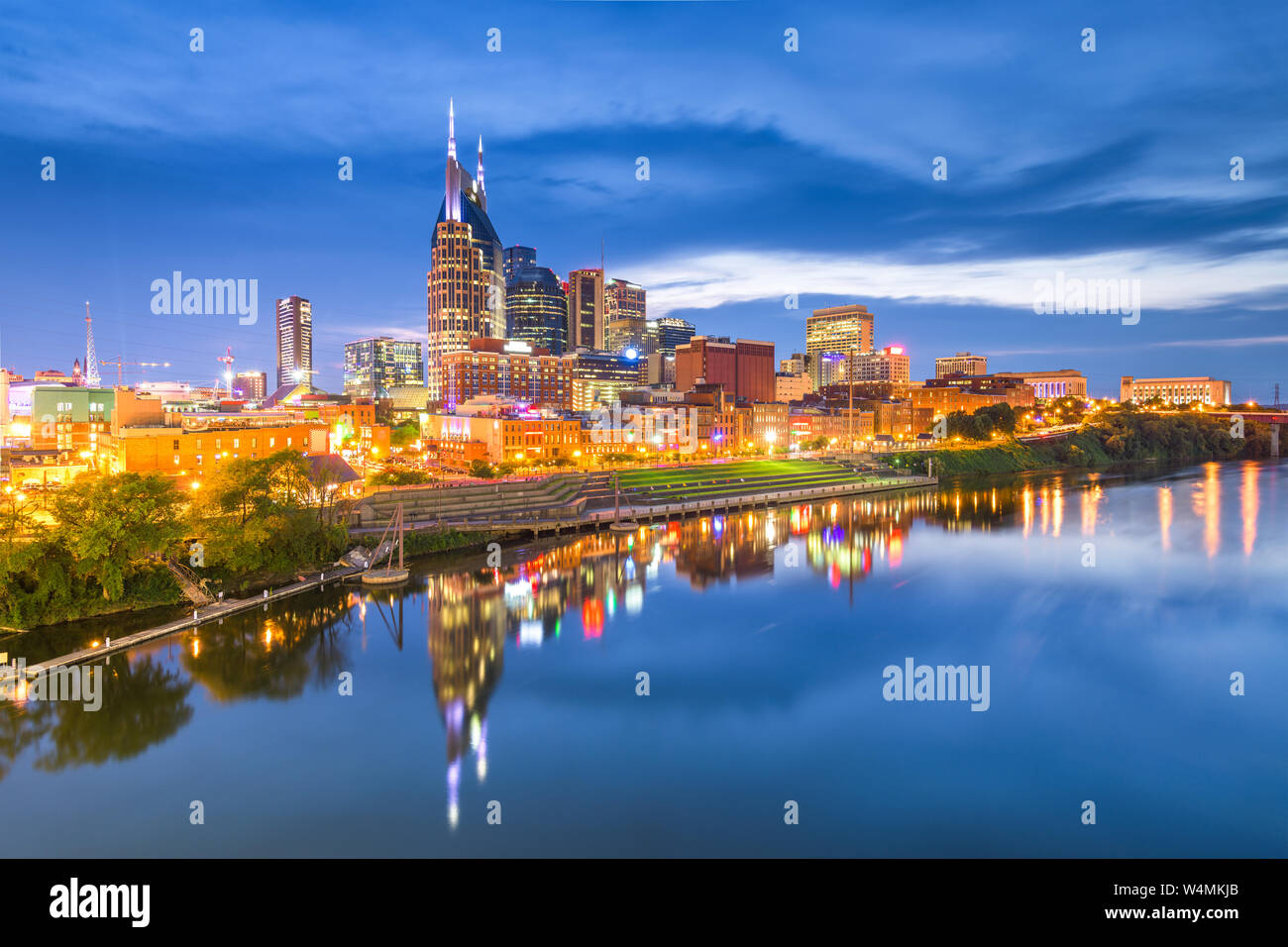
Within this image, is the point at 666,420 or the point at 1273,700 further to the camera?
the point at 666,420

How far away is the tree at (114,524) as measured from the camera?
24.4 meters

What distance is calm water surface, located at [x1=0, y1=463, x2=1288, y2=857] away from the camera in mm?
14719

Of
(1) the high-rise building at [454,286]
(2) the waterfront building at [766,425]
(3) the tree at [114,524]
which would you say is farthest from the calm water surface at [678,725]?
(1) the high-rise building at [454,286]

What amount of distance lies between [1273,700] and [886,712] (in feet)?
38.2

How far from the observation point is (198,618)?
→ 26.0 metres

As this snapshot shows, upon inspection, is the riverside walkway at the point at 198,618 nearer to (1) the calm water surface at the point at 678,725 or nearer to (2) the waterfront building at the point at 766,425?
(1) the calm water surface at the point at 678,725

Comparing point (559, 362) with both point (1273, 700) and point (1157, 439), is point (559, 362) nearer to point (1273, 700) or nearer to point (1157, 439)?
point (1157, 439)

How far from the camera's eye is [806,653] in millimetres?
25547

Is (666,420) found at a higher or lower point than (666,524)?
higher

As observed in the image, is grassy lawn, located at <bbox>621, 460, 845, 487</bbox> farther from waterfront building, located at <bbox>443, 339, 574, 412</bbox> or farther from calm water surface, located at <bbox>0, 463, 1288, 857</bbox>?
waterfront building, located at <bbox>443, 339, 574, 412</bbox>

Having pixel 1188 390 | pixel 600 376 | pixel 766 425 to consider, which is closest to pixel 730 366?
pixel 600 376

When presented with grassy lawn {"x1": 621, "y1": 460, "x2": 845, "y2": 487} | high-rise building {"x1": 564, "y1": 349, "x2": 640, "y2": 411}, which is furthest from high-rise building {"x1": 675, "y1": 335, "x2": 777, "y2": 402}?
grassy lawn {"x1": 621, "y1": 460, "x2": 845, "y2": 487}
